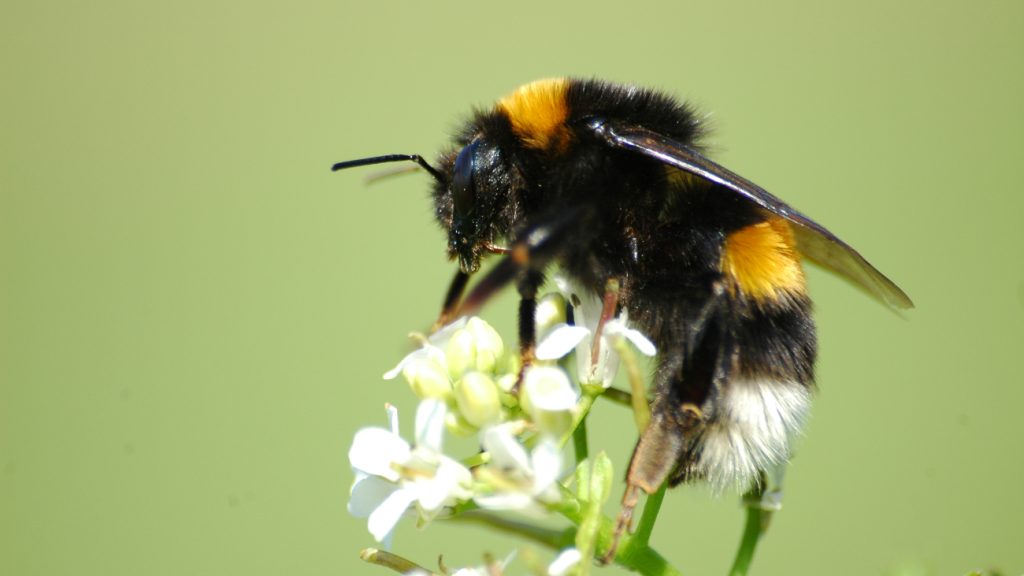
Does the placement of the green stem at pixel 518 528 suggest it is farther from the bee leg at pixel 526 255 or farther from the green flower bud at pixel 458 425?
the bee leg at pixel 526 255

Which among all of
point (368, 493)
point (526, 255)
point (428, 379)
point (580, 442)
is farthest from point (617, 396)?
point (526, 255)

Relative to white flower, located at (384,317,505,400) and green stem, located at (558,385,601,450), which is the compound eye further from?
green stem, located at (558,385,601,450)

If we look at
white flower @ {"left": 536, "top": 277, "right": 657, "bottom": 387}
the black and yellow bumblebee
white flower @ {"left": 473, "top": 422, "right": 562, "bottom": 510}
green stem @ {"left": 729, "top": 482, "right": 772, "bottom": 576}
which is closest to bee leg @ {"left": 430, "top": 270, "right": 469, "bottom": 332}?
the black and yellow bumblebee

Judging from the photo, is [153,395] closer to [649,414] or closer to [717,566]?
[717,566]

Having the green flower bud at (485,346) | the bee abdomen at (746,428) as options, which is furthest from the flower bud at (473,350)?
the bee abdomen at (746,428)

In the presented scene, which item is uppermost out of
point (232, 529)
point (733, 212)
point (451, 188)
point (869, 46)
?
point (869, 46)

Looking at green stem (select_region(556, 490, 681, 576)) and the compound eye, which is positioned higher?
the compound eye

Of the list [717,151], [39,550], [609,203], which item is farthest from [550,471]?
[39,550]
